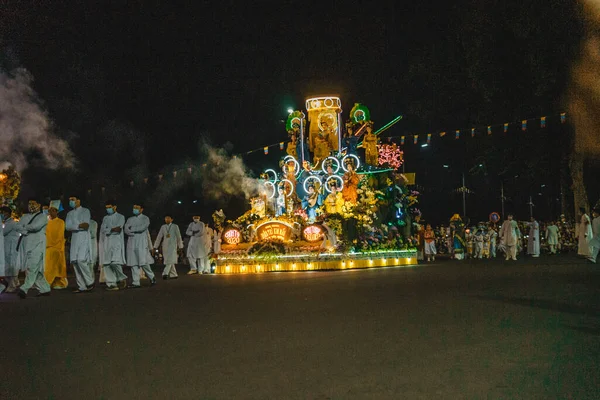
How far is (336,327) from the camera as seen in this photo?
9523 mm

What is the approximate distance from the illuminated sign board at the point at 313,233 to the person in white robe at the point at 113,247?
955 centimetres

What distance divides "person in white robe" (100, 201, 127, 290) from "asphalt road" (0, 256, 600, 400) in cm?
338

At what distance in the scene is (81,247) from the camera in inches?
679

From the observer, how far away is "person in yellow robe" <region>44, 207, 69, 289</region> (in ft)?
58.3

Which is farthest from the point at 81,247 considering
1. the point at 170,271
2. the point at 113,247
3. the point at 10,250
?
the point at 170,271

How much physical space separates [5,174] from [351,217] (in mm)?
12151

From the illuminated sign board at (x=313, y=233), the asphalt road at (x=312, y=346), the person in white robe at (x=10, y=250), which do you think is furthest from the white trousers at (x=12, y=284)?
the illuminated sign board at (x=313, y=233)

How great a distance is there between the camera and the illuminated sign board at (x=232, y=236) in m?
27.8

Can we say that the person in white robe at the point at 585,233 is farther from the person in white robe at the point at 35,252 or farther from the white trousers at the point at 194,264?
the person in white robe at the point at 35,252

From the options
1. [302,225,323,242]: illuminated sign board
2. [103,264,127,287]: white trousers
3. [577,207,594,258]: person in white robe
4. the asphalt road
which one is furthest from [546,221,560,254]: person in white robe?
[103,264,127,287]: white trousers

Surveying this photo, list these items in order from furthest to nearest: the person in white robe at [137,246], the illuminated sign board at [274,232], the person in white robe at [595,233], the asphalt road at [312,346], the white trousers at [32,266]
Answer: the illuminated sign board at [274,232]
the person in white robe at [595,233]
the person in white robe at [137,246]
the white trousers at [32,266]
the asphalt road at [312,346]

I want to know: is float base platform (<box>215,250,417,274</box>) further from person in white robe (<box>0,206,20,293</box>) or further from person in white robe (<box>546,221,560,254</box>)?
person in white robe (<box>546,221,560,254</box>)

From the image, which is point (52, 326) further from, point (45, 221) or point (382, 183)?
point (382, 183)

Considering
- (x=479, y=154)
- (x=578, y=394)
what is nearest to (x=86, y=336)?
(x=578, y=394)
